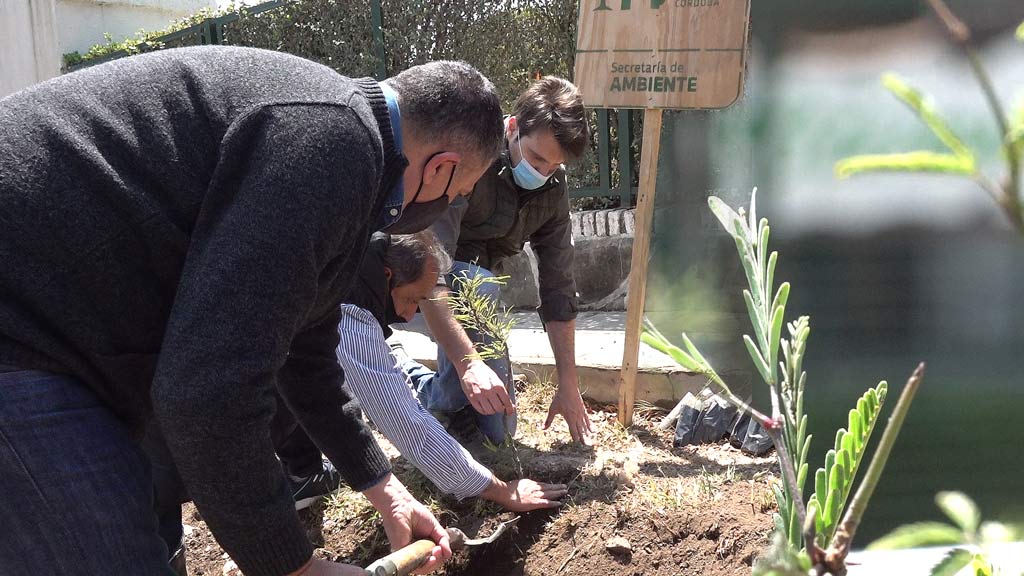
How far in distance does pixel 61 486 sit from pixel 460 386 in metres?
2.31

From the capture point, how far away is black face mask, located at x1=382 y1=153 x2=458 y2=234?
1.96 metres

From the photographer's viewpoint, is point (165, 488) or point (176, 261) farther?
point (165, 488)

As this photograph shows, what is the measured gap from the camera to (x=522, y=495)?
3123 millimetres

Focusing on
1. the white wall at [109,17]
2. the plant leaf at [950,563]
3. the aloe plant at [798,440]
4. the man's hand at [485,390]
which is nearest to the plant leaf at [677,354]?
the aloe plant at [798,440]

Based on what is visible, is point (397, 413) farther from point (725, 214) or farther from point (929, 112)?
point (929, 112)

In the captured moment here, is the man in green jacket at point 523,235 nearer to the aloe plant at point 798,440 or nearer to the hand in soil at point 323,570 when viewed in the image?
the hand in soil at point 323,570

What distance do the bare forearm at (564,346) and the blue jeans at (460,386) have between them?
0.21 meters

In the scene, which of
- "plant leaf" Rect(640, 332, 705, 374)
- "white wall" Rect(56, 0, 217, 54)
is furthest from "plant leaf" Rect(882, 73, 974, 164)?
"white wall" Rect(56, 0, 217, 54)

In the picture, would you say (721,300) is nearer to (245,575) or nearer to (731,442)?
(731,442)

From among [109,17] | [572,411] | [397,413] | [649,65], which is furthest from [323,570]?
[109,17]

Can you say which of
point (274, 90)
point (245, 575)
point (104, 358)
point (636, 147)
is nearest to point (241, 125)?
point (274, 90)

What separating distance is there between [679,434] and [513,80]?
404 cm

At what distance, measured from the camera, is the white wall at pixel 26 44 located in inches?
198

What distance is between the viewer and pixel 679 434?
4.02 m
